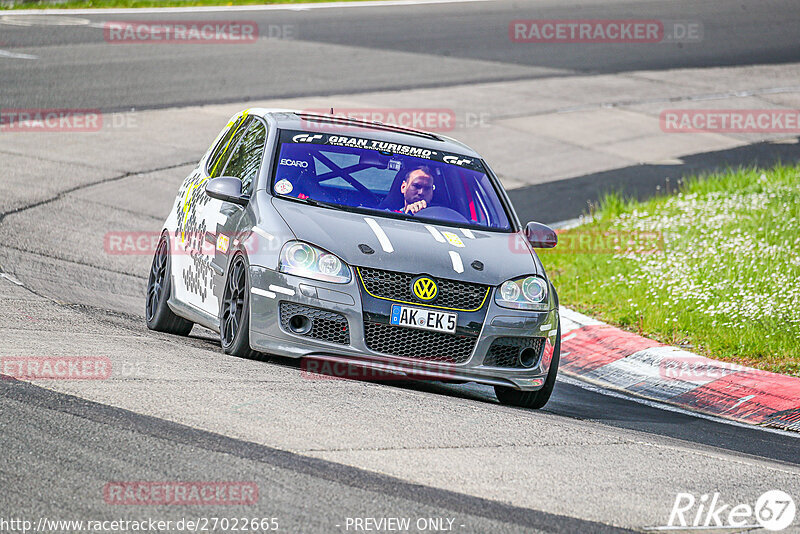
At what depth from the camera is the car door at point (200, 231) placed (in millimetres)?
8273

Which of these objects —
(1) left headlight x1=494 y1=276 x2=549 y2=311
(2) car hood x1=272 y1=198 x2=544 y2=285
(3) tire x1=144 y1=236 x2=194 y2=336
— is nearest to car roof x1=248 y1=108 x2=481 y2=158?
(2) car hood x1=272 y1=198 x2=544 y2=285

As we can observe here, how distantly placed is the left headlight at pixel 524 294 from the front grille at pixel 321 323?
0.98 metres

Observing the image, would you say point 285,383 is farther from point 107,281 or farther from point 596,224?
point 596,224

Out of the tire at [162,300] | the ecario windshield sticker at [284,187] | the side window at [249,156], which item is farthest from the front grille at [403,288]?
the tire at [162,300]

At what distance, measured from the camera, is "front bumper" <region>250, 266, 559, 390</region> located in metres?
7.26

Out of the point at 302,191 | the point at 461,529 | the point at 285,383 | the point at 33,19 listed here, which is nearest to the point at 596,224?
the point at 302,191

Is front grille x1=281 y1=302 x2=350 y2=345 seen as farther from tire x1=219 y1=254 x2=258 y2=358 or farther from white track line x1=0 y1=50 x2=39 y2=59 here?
white track line x1=0 y1=50 x2=39 y2=59

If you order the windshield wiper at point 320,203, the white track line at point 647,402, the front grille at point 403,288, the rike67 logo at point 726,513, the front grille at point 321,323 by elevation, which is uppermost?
the windshield wiper at point 320,203

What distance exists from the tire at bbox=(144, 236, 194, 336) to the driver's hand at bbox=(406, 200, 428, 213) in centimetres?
188

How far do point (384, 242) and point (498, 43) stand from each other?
1967 centimetres

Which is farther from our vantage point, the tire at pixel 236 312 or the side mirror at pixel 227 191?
the side mirror at pixel 227 191

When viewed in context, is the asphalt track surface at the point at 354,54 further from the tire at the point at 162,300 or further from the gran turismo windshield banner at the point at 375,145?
the gran turismo windshield banner at the point at 375,145

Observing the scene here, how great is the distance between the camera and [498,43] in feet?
86.9

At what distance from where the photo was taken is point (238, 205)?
26.8 ft
